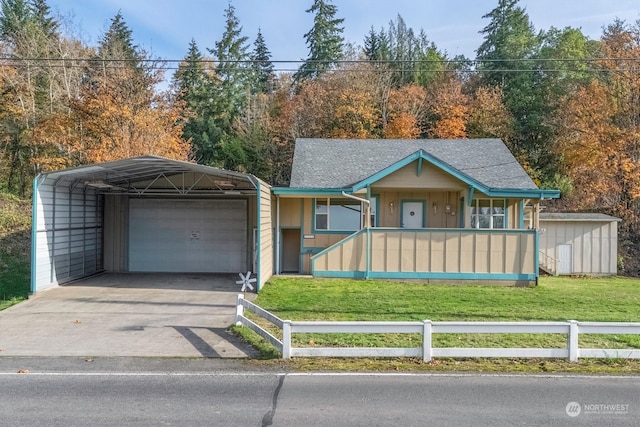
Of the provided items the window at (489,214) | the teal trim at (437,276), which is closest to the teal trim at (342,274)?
the teal trim at (437,276)

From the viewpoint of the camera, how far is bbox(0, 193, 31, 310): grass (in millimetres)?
13938

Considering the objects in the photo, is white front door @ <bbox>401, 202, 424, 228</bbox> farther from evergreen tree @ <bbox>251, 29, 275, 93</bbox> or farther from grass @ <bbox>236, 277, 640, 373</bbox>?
evergreen tree @ <bbox>251, 29, 275, 93</bbox>

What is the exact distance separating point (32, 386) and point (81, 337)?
8.80 ft

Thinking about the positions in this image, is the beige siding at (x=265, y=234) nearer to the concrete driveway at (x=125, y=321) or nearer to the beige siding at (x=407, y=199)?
the concrete driveway at (x=125, y=321)

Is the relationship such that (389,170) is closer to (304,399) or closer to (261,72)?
(304,399)

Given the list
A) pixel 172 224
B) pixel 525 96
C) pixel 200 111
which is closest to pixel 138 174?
pixel 172 224

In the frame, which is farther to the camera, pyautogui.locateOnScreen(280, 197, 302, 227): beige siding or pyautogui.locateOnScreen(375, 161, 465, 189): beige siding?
pyautogui.locateOnScreen(280, 197, 302, 227): beige siding

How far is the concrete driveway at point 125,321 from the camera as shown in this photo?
7699 millimetres

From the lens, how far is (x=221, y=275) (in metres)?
17.5

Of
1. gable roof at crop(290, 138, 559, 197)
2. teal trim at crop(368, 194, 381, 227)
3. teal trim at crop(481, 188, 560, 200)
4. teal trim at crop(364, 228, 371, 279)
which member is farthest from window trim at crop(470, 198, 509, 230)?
teal trim at crop(364, 228, 371, 279)

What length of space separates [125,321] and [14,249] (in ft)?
38.1

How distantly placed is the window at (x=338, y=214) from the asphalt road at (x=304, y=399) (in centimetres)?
1038

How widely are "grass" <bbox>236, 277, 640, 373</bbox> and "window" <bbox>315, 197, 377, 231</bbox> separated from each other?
107 inches

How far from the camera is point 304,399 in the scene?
18.0ft
